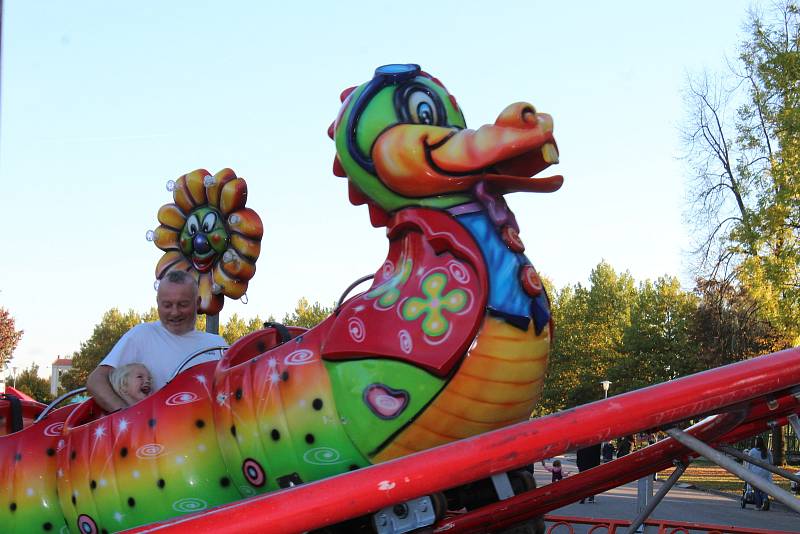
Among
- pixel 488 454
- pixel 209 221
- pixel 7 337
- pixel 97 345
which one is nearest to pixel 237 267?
pixel 209 221

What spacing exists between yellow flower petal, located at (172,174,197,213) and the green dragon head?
172cm

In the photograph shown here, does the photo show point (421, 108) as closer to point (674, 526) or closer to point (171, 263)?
point (171, 263)

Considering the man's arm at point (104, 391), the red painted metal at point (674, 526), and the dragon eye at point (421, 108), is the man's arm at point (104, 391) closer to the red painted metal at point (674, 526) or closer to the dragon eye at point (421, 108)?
the dragon eye at point (421, 108)

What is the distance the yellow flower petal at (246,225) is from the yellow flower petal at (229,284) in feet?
0.84

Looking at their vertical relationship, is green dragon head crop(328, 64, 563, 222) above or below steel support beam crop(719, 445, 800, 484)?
above

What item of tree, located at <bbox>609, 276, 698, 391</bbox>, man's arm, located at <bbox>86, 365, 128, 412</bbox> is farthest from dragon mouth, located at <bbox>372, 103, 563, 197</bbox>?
tree, located at <bbox>609, 276, 698, 391</bbox>

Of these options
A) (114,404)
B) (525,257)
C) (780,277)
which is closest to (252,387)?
(114,404)

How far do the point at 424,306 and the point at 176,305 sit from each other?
1.51 m

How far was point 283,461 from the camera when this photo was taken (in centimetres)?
314

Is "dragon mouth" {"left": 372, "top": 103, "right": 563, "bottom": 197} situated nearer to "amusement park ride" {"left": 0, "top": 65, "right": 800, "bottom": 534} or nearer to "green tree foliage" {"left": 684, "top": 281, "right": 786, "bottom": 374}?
"amusement park ride" {"left": 0, "top": 65, "right": 800, "bottom": 534}

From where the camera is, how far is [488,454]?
2207 millimetres

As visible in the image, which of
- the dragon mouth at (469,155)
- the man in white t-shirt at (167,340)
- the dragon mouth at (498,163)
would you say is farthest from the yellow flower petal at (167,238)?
the dragon mouth at (498,163)

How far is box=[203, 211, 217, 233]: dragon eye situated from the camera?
4844 millimetres

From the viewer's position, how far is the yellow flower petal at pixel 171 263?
4984mm
